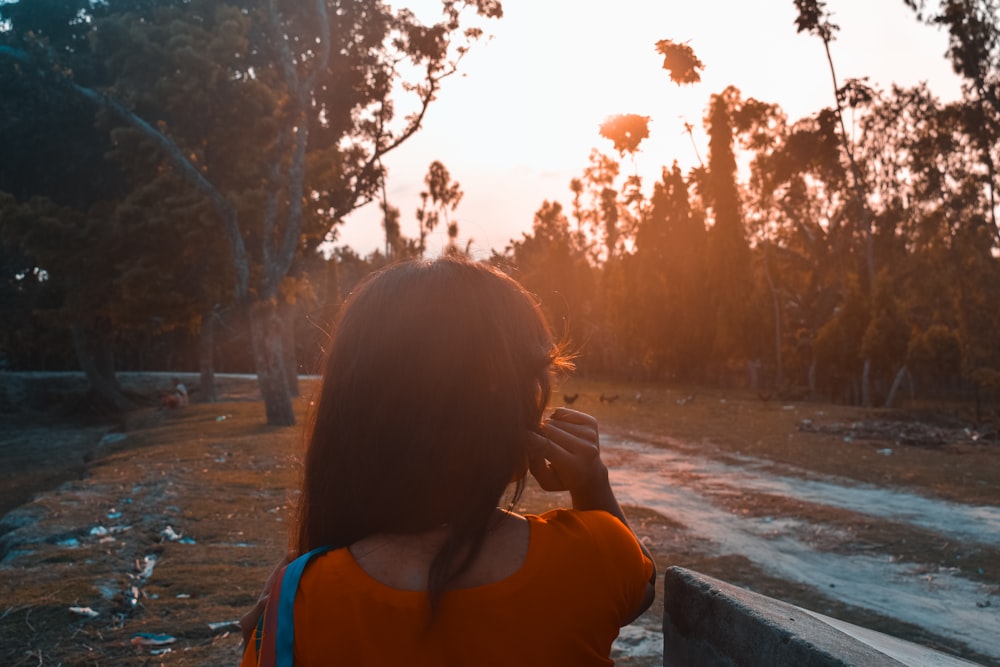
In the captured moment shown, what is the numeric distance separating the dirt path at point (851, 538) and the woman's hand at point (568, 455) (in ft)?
13.0

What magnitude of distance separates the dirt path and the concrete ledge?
3.12 metres

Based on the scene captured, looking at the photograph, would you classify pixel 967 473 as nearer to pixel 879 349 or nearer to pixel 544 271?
pixel 879 349

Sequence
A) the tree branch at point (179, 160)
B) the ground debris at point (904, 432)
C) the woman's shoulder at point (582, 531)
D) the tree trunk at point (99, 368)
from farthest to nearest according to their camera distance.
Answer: the tree trunk at point (99, 368) < the tree branch at point (179, 160) < the ground debris at point (904, 432) < the woman's shoulder at point (582, 531)

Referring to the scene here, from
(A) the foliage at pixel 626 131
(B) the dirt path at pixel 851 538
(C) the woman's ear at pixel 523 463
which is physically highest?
(A) the foliage at pixel 626 131

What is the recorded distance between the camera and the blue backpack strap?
4.53ft

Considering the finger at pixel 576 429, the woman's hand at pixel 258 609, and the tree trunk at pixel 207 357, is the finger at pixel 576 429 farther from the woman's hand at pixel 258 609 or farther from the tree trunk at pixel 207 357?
the tree trunk at pixel 207 357

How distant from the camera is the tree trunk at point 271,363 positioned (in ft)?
57.1

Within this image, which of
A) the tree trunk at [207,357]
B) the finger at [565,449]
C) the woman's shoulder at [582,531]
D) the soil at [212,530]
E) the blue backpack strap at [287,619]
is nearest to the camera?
the blue backpack strap at [287,619]

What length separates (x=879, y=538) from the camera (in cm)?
741

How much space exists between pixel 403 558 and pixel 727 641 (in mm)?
1014

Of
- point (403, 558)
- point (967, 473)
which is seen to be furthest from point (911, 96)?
point (403, 558)

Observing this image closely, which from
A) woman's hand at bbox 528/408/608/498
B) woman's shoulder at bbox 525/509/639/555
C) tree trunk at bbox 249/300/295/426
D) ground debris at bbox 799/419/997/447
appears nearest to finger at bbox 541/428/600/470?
woman's hand at bbox 528/408/608/498

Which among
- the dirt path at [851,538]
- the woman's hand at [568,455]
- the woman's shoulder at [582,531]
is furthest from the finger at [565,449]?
the dirt path at [851,538]

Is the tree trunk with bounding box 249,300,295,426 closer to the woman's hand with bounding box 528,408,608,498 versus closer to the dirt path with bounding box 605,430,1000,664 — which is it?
the dirt path with bounding box 605,430,1000,664
